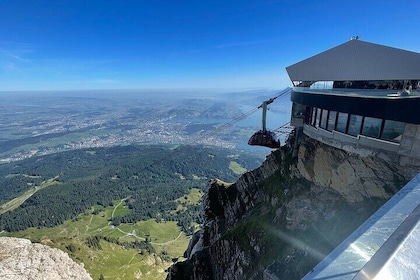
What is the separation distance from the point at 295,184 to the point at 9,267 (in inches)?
2944

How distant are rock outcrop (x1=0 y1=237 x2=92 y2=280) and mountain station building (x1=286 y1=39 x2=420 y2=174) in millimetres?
74166

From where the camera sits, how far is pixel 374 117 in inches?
663

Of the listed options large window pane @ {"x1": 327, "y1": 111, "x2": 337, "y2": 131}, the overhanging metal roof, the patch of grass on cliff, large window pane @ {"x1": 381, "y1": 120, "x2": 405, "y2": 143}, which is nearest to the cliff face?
large window pane @ {"x1": 381, "y1": 120, "x2": 405, "y2": 143}

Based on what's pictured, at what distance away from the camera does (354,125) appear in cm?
1847

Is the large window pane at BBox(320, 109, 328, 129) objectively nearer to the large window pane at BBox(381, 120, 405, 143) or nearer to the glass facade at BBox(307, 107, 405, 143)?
the glass facade at BBox(307, 107, 405, 143)

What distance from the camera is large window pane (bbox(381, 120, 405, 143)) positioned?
52.0 feet

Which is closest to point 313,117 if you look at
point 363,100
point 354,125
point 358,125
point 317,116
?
point 317,116

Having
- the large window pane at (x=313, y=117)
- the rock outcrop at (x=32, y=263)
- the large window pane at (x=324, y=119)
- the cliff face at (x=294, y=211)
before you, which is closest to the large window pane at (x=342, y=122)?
the large window pane at (x=324, y=119)

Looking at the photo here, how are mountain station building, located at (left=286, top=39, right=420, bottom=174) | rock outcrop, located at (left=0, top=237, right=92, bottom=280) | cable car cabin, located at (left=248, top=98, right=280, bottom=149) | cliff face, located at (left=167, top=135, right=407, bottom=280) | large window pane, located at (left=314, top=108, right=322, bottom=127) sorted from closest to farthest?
mountain station building, located at (left=286, top=39, right=420, bottom=174)
cliff face, located at (left=167, top=135, right=407, bottom=280)
large window pane, located at (left=314, top=108, right=322, bottom=127)
cable car cabin, located at (left=248, top=98, right=280, bottom=149)
rock outcrop, located at (left=0, top=237, right=92, bottom=280)

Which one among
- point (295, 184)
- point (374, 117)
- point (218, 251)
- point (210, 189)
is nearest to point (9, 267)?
point (210, 189)

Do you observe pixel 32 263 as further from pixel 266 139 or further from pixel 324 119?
pixel 324 119

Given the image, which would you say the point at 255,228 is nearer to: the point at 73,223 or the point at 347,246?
the point at 347,246

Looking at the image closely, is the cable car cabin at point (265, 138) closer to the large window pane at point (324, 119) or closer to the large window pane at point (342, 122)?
the large window pane at point (324, 119)

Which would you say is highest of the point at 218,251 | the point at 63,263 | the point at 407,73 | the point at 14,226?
the point at 407,73
